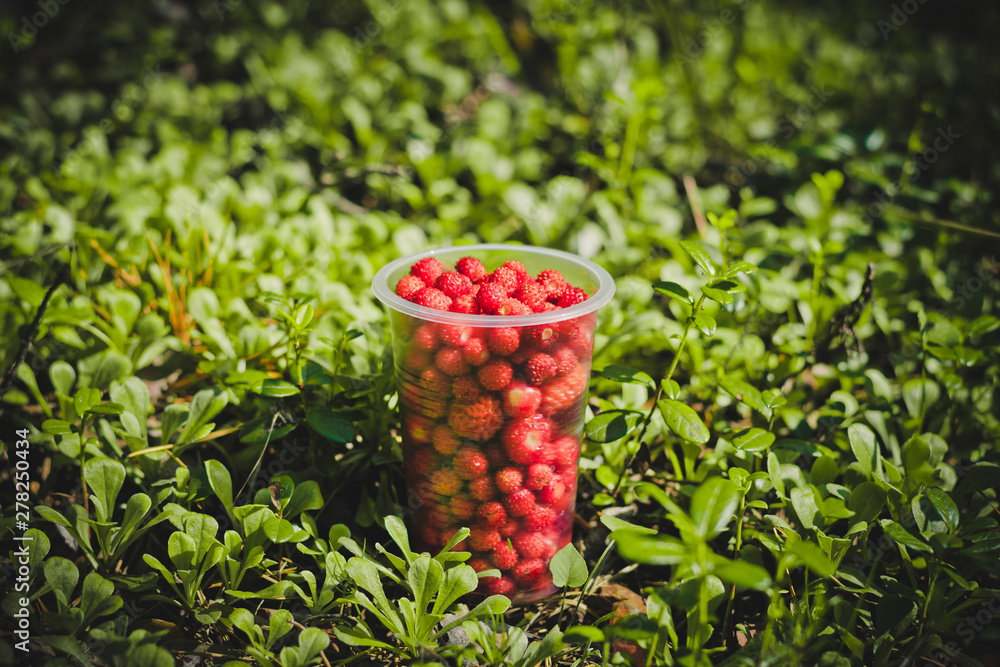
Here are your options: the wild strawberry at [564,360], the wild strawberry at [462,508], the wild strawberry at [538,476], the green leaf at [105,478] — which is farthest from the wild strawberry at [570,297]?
the green leaf at [105,478]

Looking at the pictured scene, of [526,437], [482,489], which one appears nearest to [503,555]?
[482,489]

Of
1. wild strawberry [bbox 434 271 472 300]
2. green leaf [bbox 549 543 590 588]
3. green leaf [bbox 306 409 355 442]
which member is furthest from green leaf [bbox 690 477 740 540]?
green leaf [bbox 306 409 355 442]

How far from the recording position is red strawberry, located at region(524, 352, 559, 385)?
1.07 meters

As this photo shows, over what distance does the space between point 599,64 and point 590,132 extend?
426 millimetres

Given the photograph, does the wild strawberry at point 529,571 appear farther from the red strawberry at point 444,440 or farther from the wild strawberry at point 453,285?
the wild strawberry at point 453,285

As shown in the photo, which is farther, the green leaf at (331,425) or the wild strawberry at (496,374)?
the green leaf at (331,425)

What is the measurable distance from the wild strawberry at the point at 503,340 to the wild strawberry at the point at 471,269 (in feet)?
0.77

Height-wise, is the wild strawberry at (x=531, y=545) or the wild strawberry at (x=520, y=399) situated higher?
the wild strawberry at (x=520, y=399)

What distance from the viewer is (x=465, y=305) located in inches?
43.6

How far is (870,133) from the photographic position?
259cm

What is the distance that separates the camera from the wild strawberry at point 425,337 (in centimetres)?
107

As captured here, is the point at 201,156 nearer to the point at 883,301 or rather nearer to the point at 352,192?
the point at 352,192

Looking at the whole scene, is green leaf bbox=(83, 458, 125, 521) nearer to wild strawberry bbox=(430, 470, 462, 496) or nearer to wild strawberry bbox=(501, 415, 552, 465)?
wild strawberry bbox=(430, 470, 462, 496)

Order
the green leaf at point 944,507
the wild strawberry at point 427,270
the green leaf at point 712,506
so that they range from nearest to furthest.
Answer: the green leaf at point 712,506 < the green leaf at point 944,507 < the wild strawberry at point 427,270
